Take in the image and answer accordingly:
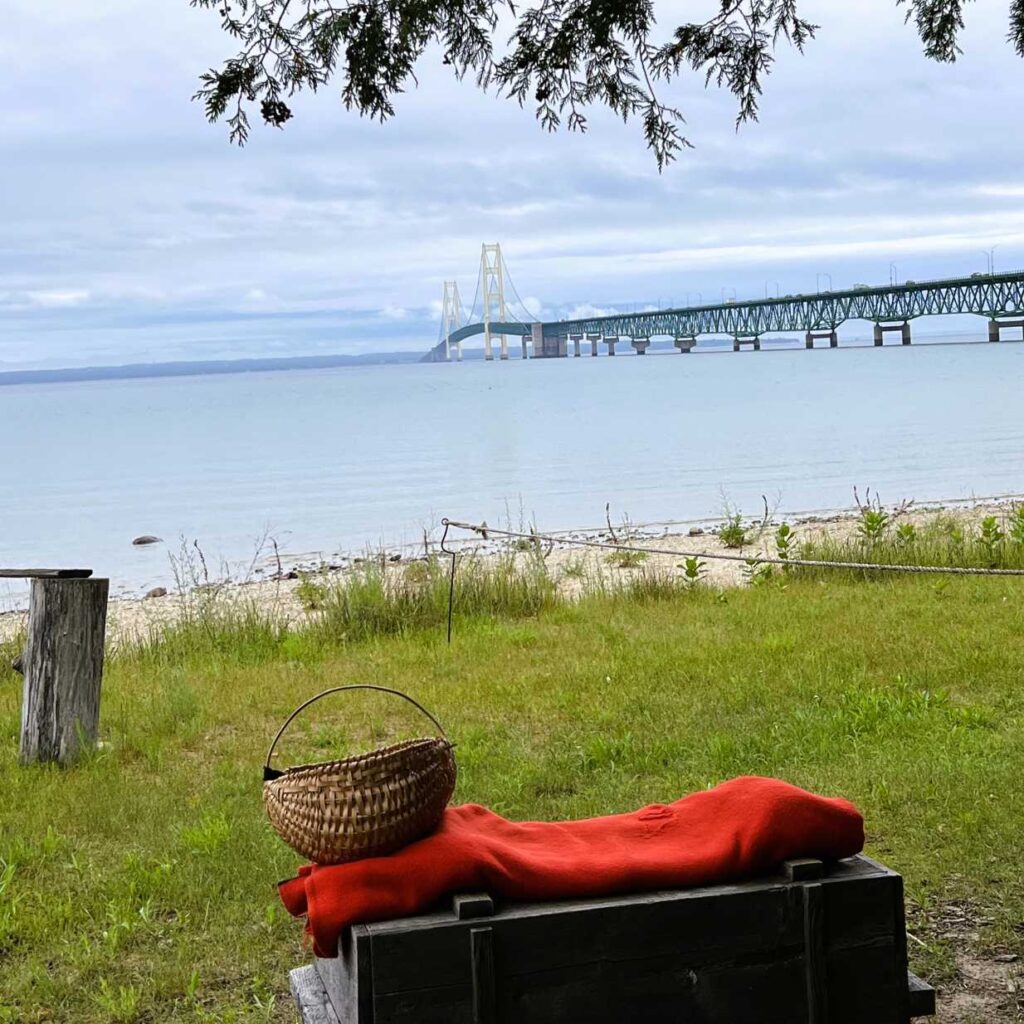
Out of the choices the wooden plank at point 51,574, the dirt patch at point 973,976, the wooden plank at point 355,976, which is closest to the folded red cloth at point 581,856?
the wooden plank at point 355,976

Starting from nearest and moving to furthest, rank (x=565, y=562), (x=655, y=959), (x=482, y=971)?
1. (x=482, y=971)
2. (x=655, y=959)
3. (x=565, y=562)

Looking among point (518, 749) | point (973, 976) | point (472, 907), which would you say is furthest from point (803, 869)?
point (518, 749)

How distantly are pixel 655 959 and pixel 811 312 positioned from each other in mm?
83649

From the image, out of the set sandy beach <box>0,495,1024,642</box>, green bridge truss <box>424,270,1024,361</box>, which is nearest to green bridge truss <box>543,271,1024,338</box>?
green bridge truss <box>424,270,1024,361</box>

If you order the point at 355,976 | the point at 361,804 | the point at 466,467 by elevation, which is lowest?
the point at 466,467

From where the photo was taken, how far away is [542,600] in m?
9.58

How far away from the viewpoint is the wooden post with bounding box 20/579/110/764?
5.57 meters

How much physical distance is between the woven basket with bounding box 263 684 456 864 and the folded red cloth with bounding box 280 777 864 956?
3 cm

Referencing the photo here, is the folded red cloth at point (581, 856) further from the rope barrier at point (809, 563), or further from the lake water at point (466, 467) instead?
the lake water at point (466, 467)

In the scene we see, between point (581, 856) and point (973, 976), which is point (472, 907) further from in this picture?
point (973, 976)

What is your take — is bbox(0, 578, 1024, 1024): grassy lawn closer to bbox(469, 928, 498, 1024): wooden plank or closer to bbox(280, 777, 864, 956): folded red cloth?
bbox(280, 777, 864, 956): folded red cloth

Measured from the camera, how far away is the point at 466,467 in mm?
33344

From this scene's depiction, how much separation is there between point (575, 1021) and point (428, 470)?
3059cm

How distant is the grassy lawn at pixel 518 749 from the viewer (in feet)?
12.5
